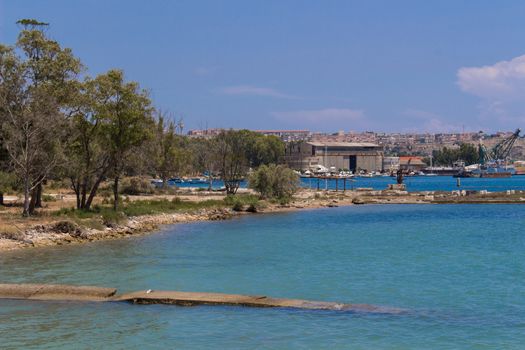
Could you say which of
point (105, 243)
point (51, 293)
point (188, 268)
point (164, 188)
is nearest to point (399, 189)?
point (164, 188)

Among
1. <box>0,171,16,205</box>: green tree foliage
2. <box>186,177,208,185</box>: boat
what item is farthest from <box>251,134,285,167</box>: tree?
<box>0,171,16,205</box>: green tree foliage

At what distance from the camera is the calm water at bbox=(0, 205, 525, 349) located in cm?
1672

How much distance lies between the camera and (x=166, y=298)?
20453 mm

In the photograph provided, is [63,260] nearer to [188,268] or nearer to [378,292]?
[188,268]

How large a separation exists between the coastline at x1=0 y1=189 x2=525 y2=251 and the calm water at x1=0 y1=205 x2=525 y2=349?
1702mm

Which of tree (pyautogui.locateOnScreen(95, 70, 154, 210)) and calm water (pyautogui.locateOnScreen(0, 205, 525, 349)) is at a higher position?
tree (pyautogui.locateOnScreen(95, 70, 154, 210))

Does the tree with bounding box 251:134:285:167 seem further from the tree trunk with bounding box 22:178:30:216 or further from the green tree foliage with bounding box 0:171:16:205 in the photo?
the tree trunk with bounding box 22:178:30:216

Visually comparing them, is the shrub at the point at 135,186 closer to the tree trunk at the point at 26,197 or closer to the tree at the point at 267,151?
the tree trunk at the point at 26,197

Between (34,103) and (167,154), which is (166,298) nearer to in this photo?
(34,103)

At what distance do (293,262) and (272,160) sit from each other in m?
161

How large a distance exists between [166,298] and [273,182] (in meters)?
53.7

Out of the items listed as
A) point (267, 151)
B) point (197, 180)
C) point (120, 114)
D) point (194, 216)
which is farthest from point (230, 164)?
point (267, 151)

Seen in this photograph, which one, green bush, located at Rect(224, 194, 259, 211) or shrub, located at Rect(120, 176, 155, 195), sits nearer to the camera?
green bush, located at Rect(224, 194, 259, 211)

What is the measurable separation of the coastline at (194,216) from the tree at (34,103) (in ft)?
12.3
